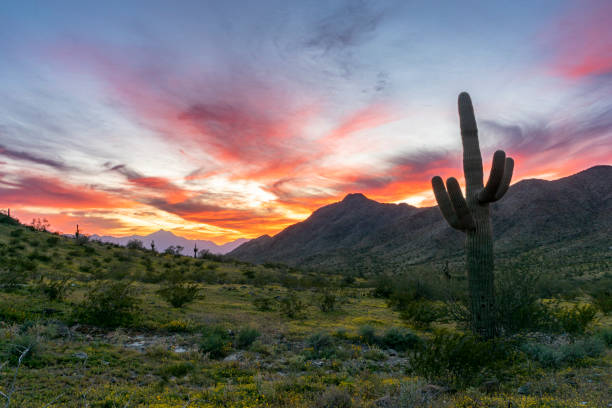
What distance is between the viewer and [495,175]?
30.6 feet

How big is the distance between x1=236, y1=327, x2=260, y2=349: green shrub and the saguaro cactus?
23.0ft

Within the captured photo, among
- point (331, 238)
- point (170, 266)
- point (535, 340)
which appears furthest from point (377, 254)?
point (535, 340)

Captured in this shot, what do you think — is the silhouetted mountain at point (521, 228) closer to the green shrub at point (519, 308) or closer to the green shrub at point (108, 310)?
the green shrub at point (519, 308)

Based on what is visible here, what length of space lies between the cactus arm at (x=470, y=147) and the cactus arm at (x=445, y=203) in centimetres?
80

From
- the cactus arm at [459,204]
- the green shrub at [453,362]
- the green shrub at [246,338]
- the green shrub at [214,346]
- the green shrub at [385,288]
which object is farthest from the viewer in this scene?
the green shrub at [385,288]

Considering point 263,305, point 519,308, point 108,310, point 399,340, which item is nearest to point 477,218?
point 519,308

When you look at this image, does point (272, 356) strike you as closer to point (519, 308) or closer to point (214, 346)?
point (214, 346)

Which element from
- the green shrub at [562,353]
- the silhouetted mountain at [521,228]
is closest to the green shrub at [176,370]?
the green shrub at [562,353]

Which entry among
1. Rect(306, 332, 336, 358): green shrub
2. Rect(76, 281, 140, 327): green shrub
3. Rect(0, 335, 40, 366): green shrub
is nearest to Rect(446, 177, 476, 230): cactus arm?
Rect(306, 332, 336, 358): green shrub

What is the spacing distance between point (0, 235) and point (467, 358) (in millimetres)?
40122

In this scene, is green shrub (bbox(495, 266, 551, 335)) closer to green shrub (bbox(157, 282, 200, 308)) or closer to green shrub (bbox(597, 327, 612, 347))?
green shrub (bbox(597, 327, 612, 347))

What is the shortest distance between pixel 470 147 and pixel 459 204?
243 cm

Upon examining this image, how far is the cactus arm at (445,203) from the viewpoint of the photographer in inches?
395

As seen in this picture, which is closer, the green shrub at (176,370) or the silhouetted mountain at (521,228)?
the green shrub at (176,370)
